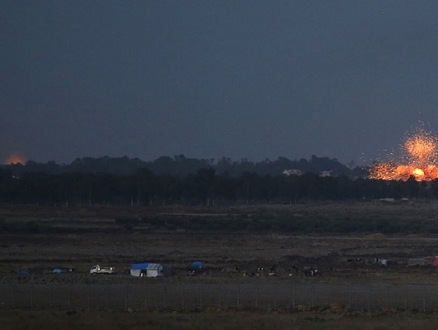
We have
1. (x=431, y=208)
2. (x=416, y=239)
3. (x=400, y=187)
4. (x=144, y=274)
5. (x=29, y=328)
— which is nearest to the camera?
(x=29, y=328)

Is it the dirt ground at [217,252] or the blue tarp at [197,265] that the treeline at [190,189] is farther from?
the blue tarp at [197,265]

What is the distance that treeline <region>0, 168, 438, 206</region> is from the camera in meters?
131

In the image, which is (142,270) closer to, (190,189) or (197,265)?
(197,265)

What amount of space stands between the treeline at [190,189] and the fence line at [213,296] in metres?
91.5

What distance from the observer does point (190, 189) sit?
13638cm

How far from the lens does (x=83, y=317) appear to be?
31.8 m

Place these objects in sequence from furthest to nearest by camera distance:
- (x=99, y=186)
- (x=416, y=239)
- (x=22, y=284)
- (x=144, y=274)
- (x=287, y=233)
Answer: (x=99, y=186) → (x=287, y=233) → (x=416, y=239) → (x=144, y=274) → (x=22, y=284)

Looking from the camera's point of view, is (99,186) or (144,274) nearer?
(144,274)

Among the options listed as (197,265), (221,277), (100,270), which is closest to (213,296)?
(221,277)

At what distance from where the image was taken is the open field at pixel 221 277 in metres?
32.8

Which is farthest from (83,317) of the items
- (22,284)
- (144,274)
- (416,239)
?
(416,239)

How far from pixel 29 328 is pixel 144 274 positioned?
14.8 m

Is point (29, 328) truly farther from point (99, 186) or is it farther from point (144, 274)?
point (99, 186)

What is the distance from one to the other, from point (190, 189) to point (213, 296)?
325 feet
